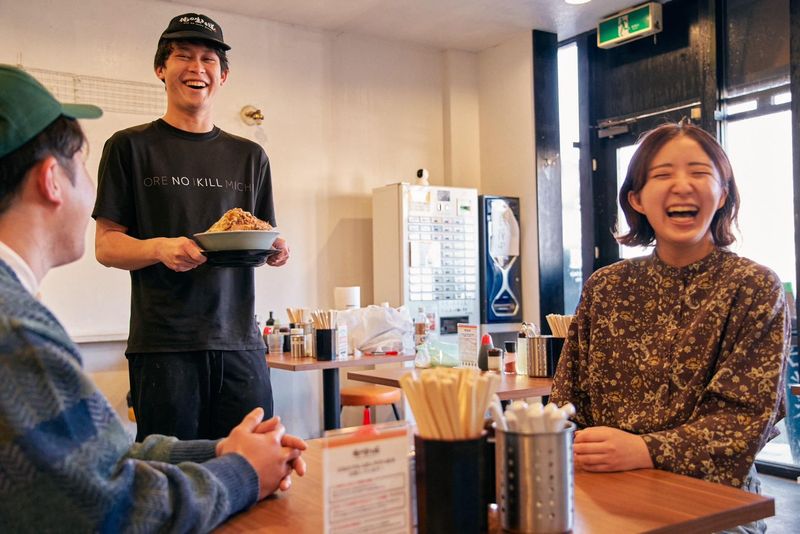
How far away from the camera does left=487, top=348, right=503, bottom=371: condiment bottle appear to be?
320cm

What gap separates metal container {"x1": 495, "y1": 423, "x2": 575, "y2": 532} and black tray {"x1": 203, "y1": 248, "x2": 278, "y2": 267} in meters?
1.13

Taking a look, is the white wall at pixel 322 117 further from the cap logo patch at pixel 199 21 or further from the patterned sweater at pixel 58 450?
the patterned sweater at pixel 58 450

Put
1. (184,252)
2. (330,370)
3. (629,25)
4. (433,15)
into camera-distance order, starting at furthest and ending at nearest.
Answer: (433,15) → (629,25) → (330,370) → (184,252)

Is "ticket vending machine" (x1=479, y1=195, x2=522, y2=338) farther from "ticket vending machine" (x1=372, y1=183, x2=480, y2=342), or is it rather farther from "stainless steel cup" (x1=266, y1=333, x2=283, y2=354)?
"stainless steel cup" (x1=266, y1=333, x2=283, y2=354)

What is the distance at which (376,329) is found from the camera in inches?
181

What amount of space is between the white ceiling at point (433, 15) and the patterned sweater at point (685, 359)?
13.3 ft

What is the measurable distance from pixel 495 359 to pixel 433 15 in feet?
11.0

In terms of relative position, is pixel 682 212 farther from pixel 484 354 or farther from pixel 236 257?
pixel 484 354

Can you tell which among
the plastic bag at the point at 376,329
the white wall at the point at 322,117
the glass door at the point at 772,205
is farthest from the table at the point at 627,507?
the white wall at the point at 322,117

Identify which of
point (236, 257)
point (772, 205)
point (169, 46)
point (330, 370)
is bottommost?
point (330, 370)

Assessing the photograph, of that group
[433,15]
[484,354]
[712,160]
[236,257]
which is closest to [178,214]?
[236,257]

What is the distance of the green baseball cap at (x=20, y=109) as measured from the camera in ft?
3.21

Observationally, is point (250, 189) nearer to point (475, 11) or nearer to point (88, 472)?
point (88, 472)

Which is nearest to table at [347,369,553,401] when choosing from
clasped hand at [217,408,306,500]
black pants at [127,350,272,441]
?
black pants at [127,350,272,441]
